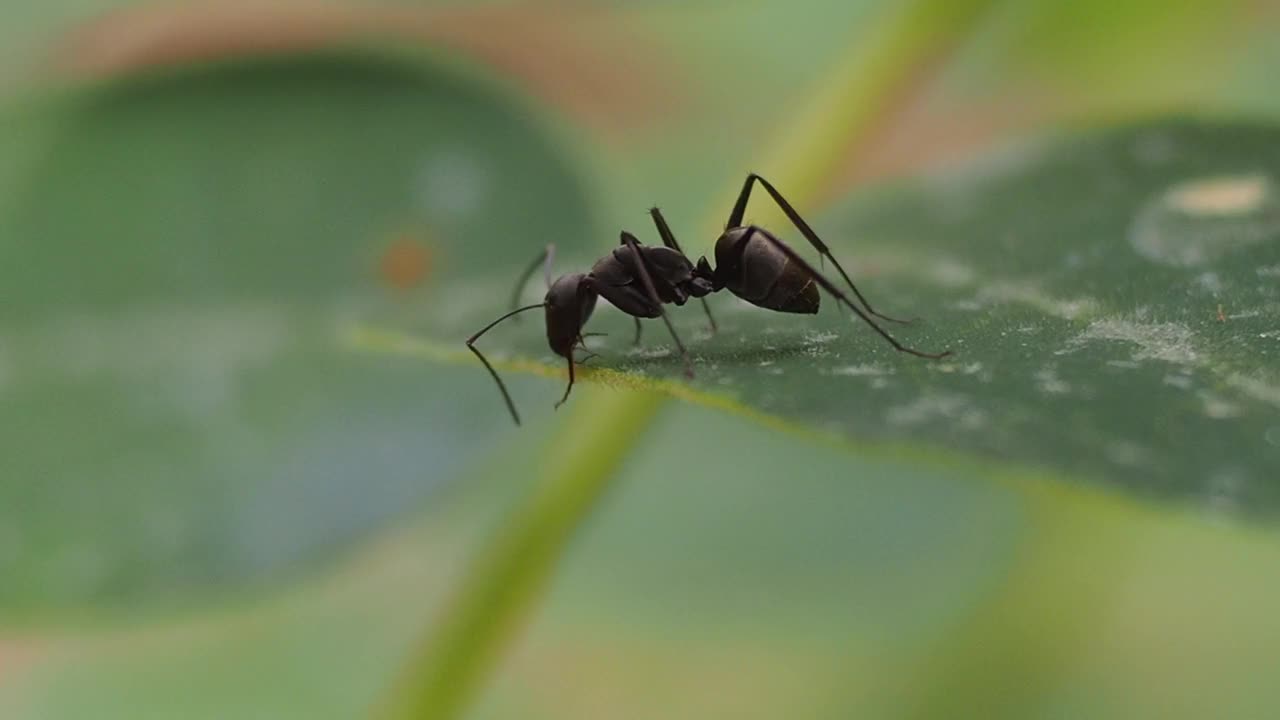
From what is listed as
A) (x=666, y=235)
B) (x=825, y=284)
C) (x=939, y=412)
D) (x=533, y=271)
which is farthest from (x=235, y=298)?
(x=939, y=412)

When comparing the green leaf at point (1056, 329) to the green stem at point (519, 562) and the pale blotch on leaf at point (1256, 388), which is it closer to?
the pale blotch on leaf at point (1256, 388)

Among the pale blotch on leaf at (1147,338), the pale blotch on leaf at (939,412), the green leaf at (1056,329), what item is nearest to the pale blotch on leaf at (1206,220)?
the green leaf at (1056,329)

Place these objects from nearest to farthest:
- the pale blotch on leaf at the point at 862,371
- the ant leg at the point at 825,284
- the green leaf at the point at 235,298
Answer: the pale blotch on leaf at the point at 862,371 → the ant leg at the point at 825,284 → the green leaf at the point at 235,298

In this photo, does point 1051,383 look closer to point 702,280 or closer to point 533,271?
point 702,280

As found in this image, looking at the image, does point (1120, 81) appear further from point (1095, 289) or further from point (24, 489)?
point (24, 489)

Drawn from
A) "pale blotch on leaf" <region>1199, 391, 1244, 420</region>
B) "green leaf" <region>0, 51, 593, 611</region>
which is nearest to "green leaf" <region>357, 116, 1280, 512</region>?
"pale blotch on leaf" <region>1199, 391, 1244, 420</region>

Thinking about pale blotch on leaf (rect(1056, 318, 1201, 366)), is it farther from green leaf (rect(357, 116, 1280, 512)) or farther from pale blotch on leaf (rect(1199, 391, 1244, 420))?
pale blotch on leaf (rect(1199, 391, 1244, 420))
